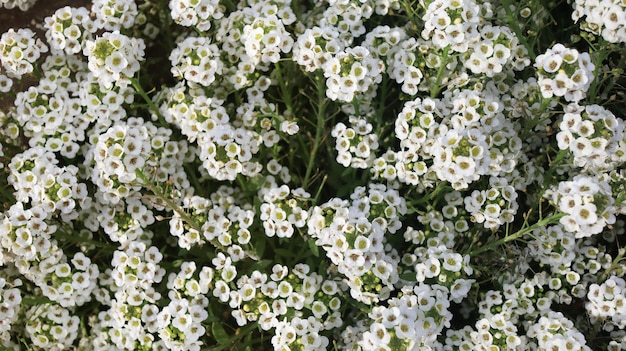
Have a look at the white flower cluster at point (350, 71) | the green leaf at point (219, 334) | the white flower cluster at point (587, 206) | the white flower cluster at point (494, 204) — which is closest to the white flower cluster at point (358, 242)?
the white flower cluster at point (494, 204)

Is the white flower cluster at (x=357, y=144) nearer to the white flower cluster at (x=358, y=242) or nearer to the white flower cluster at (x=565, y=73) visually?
the white flower cluster at (x=358, y=242)

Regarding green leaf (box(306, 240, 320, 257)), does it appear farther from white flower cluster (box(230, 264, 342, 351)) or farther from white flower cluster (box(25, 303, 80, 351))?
white flower cluster (box(25, 303, 80, 351))

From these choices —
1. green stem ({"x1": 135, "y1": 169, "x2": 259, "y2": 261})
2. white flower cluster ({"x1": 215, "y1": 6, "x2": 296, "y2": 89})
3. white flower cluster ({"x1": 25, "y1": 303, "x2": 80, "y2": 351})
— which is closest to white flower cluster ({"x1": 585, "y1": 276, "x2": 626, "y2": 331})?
green stem ({"x1": 135, "y1": 169, "x2": 259, "y2": 261})

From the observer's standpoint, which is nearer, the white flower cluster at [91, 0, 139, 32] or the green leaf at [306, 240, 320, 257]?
the green leaf at [306, 240, 320, 257]

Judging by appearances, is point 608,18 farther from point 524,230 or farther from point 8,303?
point 8,303

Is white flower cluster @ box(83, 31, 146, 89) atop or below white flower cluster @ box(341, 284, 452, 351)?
atop

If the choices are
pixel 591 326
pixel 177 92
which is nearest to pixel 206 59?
pixel 177 92

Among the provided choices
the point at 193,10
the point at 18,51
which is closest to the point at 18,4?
the point at 18,51
